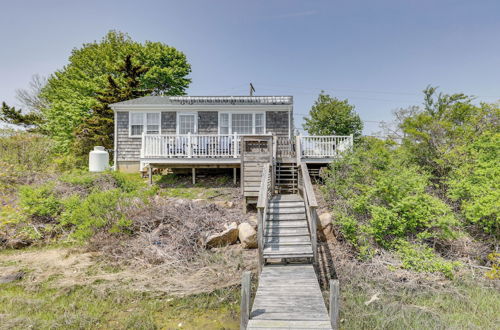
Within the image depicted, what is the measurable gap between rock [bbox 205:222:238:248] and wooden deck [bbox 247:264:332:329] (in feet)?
5.86

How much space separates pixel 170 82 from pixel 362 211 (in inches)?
967

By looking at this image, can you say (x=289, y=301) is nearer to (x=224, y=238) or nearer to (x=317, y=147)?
(x=224, y=238)

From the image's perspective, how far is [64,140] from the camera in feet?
62.7

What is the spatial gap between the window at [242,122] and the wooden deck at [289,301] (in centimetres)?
875

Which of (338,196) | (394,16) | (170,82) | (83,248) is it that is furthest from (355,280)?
(170,82)

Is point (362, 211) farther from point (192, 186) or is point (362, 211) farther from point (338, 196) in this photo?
point (192, 186)

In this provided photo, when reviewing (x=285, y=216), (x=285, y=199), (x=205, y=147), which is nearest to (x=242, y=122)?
(x=205, y=147)

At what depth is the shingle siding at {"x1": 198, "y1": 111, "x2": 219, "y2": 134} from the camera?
41.3 ft

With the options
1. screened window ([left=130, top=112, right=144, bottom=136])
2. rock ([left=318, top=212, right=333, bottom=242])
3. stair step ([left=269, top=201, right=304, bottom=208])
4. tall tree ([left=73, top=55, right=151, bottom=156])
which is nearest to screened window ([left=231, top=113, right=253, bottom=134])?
screened window ([left=130, top=112, right=144, bottom=136])

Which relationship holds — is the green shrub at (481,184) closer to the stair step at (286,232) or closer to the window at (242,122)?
the stair step at (286,232)

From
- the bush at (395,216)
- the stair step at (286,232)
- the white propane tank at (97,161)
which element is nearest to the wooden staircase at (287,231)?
the stair step at (286,232)

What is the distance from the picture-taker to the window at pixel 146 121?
1280cm

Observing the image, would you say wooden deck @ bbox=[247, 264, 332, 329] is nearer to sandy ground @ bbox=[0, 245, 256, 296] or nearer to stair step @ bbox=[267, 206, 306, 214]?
sandy ground @ bbox=[0, 245, 256, 296]

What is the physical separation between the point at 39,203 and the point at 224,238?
609 centimetres
